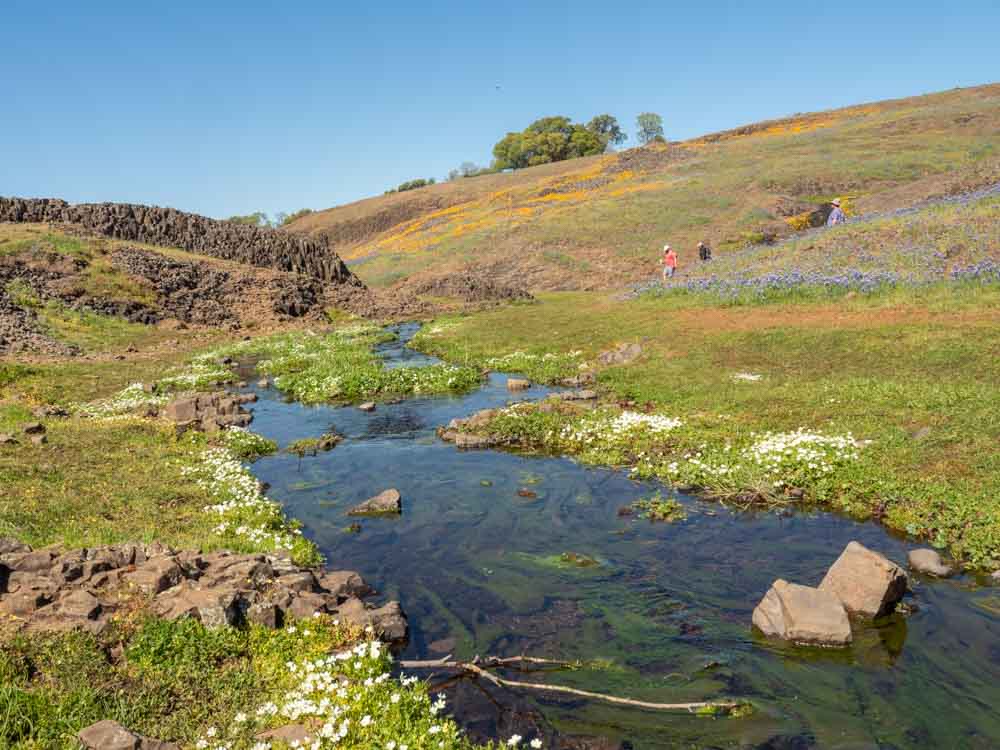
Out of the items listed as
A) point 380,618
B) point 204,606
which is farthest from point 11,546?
point 380,618

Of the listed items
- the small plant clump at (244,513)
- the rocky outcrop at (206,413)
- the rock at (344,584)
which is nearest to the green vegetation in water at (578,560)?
the rock at (344,584)

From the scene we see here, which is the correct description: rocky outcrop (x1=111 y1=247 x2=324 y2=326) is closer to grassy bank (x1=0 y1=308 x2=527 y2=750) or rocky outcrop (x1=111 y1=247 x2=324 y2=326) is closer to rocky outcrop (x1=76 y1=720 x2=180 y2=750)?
grassy bank (x1=0 y1=308 x2=527 y2=750)

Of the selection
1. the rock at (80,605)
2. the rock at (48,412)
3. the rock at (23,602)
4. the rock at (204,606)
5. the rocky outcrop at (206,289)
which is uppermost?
the rocky outcrop at (206,289)

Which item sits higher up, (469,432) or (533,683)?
(469,432)

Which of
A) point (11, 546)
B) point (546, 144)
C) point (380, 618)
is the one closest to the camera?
point (380, 618)

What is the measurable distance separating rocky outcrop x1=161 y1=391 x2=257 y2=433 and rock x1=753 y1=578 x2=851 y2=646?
701 inches

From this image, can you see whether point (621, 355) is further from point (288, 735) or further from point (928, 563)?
point (288, 735)

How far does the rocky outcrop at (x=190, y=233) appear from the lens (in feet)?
201

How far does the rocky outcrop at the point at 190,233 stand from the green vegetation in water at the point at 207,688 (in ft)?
195

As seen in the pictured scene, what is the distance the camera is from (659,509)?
14.3m

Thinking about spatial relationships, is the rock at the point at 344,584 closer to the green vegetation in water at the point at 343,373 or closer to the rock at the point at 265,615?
the rock at the point at 265,615

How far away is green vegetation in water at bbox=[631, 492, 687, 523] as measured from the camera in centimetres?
1411

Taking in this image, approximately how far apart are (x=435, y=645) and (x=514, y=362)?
71.5 ft

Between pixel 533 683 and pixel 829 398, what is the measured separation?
45.5ft
